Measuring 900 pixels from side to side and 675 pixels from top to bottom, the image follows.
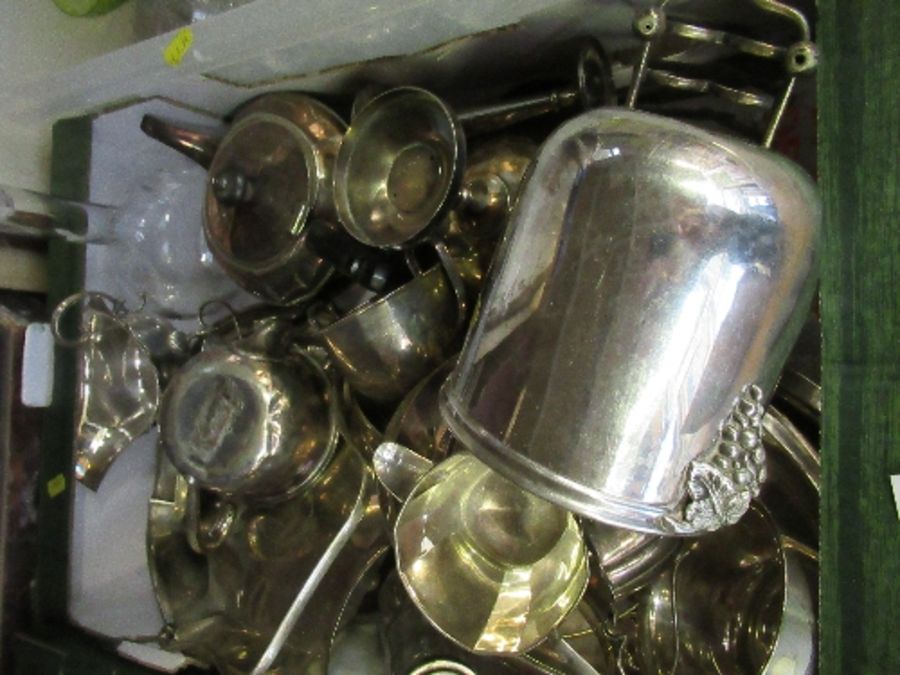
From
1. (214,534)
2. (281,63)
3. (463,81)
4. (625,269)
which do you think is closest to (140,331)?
(214,534)

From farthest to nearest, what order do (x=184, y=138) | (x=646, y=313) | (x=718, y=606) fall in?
1. (x=184, y=138)
2. (x=718, y=606)
3. (x=646, y=313)

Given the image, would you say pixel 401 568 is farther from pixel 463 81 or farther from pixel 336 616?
pixel 463 81

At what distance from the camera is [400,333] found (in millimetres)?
814

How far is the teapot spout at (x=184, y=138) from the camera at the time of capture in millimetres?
1028

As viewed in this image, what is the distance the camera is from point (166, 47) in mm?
929

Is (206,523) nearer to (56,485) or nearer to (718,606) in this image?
(56,485)

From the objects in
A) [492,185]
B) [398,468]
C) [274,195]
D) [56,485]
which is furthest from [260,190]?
[56,485]

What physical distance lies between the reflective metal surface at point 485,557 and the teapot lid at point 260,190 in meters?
0.32

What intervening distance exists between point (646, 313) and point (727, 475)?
0.12m

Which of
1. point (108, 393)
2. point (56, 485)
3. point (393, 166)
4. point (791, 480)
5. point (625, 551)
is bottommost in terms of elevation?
point (56, 485)

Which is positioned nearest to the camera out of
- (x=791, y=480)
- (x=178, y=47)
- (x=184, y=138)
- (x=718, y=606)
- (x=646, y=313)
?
(x=646, y=313)

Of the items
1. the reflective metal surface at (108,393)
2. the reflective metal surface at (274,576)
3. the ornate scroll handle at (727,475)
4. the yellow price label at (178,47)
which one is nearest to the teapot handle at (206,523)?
the reflective metal surface at (274,576)

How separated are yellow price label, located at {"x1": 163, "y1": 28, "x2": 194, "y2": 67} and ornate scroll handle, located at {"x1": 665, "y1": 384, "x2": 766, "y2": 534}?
687mm

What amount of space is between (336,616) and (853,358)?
0.56 metres
